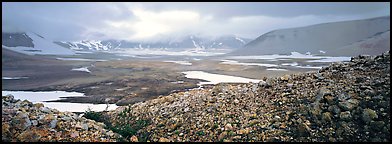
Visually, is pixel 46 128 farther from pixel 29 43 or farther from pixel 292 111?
pixel 29 43

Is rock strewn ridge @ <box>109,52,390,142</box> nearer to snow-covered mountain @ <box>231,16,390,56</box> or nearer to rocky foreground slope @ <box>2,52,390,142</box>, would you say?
rocky foreground slope @ <box>2,52,390,142</box>

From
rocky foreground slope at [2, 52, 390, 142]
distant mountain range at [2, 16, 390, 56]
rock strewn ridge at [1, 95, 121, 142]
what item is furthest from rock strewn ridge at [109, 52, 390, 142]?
distant mountain range at [2, 16, 390, 56]

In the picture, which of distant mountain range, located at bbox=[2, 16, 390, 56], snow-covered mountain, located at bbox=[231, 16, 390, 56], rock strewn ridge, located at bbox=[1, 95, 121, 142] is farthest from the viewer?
snow-covered mountain, located at bbox=[231, 16, 390, 56]

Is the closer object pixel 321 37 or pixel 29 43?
pixel 321 37

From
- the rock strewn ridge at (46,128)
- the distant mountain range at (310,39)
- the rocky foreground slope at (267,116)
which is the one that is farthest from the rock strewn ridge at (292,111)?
the distant mountain range at (310,39)

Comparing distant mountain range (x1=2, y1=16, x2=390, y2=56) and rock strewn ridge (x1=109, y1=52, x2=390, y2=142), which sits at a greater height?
distant mountain range (x1=2, y1=16, x2=390, y2=56)

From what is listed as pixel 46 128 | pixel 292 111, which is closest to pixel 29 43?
pixel 46 128

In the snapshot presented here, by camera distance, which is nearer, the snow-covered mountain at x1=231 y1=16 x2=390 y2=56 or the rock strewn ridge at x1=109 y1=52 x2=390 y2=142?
the rock strewn ridge at x1=109 y1=52 x2=390 y2=142
